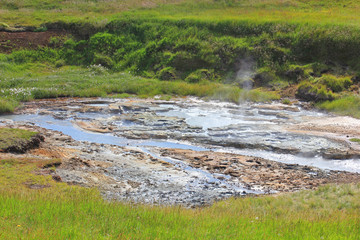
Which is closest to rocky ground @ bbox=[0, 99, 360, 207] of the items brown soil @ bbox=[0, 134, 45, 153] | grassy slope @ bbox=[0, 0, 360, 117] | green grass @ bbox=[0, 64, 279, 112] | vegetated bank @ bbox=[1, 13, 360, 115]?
brown soil @ bbox=[0, 134, 45, 153]

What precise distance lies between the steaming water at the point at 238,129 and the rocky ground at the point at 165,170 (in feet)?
1.68

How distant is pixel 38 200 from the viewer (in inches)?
269

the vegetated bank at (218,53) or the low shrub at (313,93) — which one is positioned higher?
the vegetated bank at (218,53)

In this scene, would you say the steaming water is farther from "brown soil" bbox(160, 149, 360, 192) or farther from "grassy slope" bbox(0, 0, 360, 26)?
"grassy slope" bbox(0, 0, 360, 26)

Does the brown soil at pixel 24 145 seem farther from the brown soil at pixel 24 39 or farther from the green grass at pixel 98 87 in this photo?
the brown soil at pixel 24 39

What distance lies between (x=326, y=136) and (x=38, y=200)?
12928 mm

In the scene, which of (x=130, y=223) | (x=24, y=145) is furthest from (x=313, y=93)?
(x=130, y=223)

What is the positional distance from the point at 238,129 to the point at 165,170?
6.11m

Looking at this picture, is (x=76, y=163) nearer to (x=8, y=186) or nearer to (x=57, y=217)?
(x=8, y=186)

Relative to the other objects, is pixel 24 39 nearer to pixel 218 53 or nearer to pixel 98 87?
pixel 98 87

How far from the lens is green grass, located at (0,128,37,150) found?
1305 cm

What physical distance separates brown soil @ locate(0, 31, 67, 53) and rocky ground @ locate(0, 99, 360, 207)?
17.6 m

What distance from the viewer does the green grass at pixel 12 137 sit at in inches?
514

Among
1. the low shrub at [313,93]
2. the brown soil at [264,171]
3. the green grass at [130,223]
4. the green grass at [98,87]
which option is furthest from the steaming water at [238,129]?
the green grass at [130,223]
